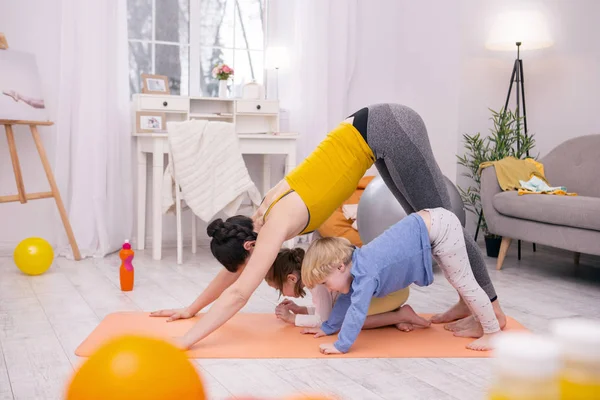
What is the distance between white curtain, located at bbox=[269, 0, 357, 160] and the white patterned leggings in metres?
2.53

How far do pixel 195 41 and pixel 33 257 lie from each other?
2035mm

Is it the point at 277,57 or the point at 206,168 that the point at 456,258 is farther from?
the point at 277,57

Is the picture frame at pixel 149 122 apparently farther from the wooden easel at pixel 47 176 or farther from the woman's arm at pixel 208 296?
the woman's arm at pixel 208 296

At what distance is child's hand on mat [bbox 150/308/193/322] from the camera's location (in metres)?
2.56

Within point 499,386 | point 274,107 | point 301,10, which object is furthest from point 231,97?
point 499,386

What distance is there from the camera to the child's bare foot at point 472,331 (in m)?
2.41

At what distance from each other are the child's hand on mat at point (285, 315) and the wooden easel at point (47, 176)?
1815 millimetres

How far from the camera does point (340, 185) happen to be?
2223mm

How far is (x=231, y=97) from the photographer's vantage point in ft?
15.6

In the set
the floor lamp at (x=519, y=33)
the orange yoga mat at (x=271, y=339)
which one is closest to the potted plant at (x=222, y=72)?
the floor lamp at (x=519, y=33)

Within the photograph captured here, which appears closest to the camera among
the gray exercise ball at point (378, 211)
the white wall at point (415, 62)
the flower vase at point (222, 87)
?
the gray exercise ball at point (378, 211)

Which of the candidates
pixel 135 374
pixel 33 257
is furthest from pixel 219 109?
pixel 135 374

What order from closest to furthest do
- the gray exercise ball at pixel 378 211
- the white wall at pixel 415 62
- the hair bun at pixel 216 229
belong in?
the hair bun at pixel 216 229, the gray exercise ball at pixel 378 211, the white wall at pixel 415 62

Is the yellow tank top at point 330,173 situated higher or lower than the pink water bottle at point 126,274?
higher
